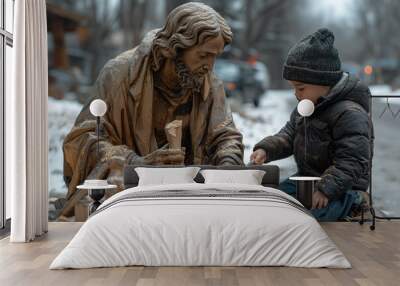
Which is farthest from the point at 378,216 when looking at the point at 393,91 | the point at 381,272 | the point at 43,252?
the point at 43,252

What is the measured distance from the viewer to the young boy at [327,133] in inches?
261

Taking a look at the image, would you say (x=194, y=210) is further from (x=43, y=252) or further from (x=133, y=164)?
(x=133, y=164)

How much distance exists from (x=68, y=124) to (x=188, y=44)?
1.78 meters

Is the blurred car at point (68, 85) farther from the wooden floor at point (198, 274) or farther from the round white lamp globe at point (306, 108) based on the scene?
the wooden floor at point (198, 274)

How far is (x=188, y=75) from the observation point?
6.66 metres

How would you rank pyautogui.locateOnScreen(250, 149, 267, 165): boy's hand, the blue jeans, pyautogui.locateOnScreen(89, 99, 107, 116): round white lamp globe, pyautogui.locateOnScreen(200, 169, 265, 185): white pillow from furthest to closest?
pyautogui.locateOnScreen(250, 149, 267, 165): boy's hand → the blue jeans → pyautogui.locateOnScreen(89, 99, 107, 116): round white lamp globe → pyautogui.locateOnScreen(200, 169, 265, 185): white pillow

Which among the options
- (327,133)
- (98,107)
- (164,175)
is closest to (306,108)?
(327,133)

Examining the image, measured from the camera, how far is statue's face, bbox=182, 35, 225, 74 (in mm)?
6496

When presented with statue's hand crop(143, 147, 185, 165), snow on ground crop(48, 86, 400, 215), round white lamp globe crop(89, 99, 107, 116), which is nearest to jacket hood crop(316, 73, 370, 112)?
snow on ground crop(48, 86, 400, 215)

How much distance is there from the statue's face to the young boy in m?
0.91

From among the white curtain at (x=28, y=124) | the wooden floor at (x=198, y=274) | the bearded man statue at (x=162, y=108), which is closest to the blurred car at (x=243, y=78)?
the bearded man statue at (x=162, y=108)

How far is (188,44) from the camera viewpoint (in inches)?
254

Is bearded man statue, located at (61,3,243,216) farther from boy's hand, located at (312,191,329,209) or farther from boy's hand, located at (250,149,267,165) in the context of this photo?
boy's hand, located at (312,191,329,209)

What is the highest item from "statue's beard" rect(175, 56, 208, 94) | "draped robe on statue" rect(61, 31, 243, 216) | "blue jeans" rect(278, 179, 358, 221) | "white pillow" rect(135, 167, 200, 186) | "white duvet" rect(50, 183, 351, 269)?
"statue's beard" rect(175, 56, 208, 94)
